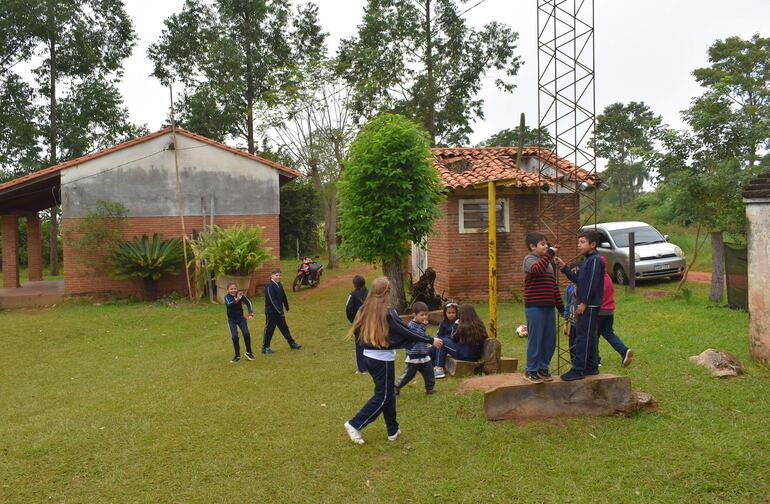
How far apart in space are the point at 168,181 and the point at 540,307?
15.2 m

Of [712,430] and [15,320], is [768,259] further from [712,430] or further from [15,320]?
[15,320]

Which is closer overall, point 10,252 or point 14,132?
point 10,252

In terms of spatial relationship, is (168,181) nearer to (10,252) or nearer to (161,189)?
(161,189)

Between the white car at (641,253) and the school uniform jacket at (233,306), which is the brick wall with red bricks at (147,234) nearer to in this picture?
the school uniform jacket at (233,306)

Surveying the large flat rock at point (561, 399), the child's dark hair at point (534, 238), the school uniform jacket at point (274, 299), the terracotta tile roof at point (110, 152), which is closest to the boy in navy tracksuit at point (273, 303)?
the school uniform jacket at point (274, 299)

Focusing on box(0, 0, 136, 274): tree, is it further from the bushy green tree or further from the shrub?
the bushy green tree

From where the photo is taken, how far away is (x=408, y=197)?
12961mm

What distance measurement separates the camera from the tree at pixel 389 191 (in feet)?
42.7

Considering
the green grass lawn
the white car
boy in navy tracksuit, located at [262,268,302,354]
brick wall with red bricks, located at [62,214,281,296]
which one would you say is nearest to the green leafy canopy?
boy in navy tracksuit, located at [262,268,302,354]

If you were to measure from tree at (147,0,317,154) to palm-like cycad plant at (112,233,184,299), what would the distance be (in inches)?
638

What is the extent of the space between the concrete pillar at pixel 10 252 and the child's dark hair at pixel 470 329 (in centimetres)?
1876

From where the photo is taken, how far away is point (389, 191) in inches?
516

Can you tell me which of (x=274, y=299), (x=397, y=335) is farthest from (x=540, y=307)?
(x=274, y=299)

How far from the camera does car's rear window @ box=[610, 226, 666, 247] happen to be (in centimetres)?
1783
